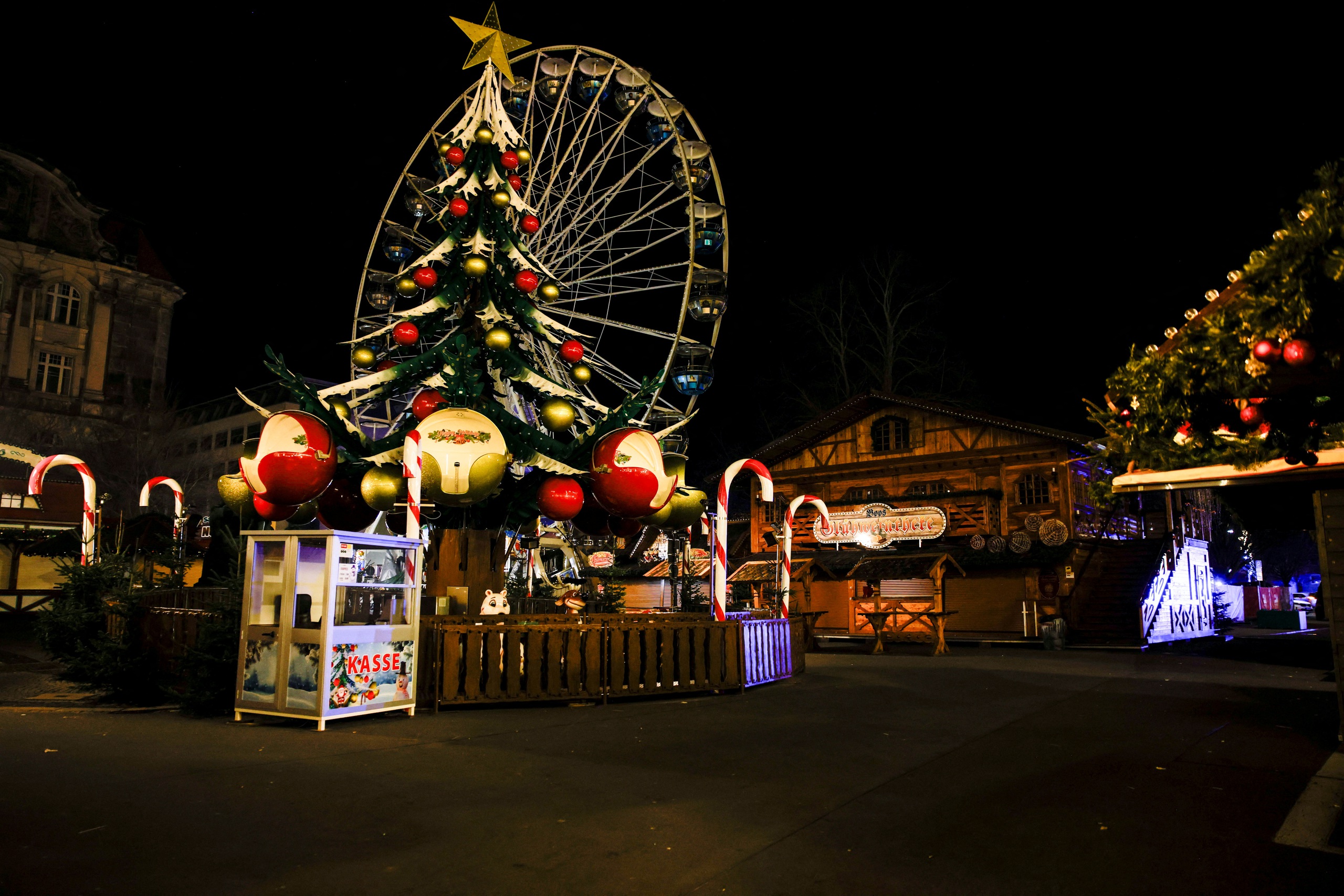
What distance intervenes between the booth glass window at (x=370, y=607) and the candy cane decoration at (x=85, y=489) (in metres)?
5.18

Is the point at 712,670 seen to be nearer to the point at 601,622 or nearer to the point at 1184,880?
the point at 601,622

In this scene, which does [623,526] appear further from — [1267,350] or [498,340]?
[1267,350]

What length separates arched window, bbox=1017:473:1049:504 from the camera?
26.8 metres

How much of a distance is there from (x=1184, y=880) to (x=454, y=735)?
6.07 m

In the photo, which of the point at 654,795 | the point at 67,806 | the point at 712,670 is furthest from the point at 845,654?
the point at 67,806

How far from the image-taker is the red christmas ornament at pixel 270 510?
39.1 feet

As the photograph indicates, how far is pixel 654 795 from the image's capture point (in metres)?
5.90

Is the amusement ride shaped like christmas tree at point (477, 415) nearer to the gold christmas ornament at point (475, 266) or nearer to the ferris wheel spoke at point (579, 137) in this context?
the gold christmas ornament at point (475, 266)

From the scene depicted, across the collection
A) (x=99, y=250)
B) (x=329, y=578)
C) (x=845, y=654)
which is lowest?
(x=845, y=654)

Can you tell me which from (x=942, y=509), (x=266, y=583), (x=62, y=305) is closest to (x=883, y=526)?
(x=942, y=509)

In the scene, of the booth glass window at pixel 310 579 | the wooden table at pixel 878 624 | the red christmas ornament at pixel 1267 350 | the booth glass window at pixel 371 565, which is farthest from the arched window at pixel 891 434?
the red christmas ornament at pixel 1267 350

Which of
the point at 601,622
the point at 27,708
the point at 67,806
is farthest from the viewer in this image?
the point at 601,622

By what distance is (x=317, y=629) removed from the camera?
859 centimetres

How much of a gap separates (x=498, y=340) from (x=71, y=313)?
3897 centimetres
